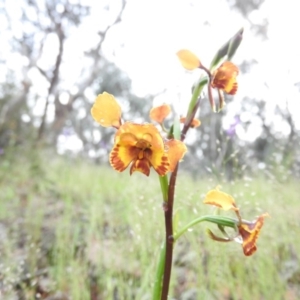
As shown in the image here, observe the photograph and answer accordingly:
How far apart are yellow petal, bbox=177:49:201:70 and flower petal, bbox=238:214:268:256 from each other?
11.3 inches

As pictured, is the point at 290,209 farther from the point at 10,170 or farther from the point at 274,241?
the point at 10,170

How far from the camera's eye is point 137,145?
23.3 inches

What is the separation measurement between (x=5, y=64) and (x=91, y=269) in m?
5.41

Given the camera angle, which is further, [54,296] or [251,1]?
[251,1]

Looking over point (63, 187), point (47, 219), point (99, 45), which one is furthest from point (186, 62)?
point (99, 45)

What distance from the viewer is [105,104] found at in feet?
1.98

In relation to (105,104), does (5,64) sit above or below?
above

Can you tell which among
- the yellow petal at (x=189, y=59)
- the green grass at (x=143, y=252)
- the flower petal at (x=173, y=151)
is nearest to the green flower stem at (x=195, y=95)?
the yellow petal at (x=189, y=59)

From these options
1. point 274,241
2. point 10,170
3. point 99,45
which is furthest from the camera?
point 99,45

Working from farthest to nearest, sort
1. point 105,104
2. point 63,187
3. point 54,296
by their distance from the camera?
point 63,187 < point 54,296 < point 105,104

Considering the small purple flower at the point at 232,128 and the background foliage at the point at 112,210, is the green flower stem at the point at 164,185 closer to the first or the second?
the background foliage at the point at 112,210

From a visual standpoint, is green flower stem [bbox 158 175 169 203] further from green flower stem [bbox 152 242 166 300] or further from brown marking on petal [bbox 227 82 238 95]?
brown marking on petal [bbox 227 82 238 95]

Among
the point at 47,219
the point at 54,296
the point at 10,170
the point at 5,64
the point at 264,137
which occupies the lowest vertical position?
the point at 54,296

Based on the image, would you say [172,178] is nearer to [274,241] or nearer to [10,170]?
[274,241]
